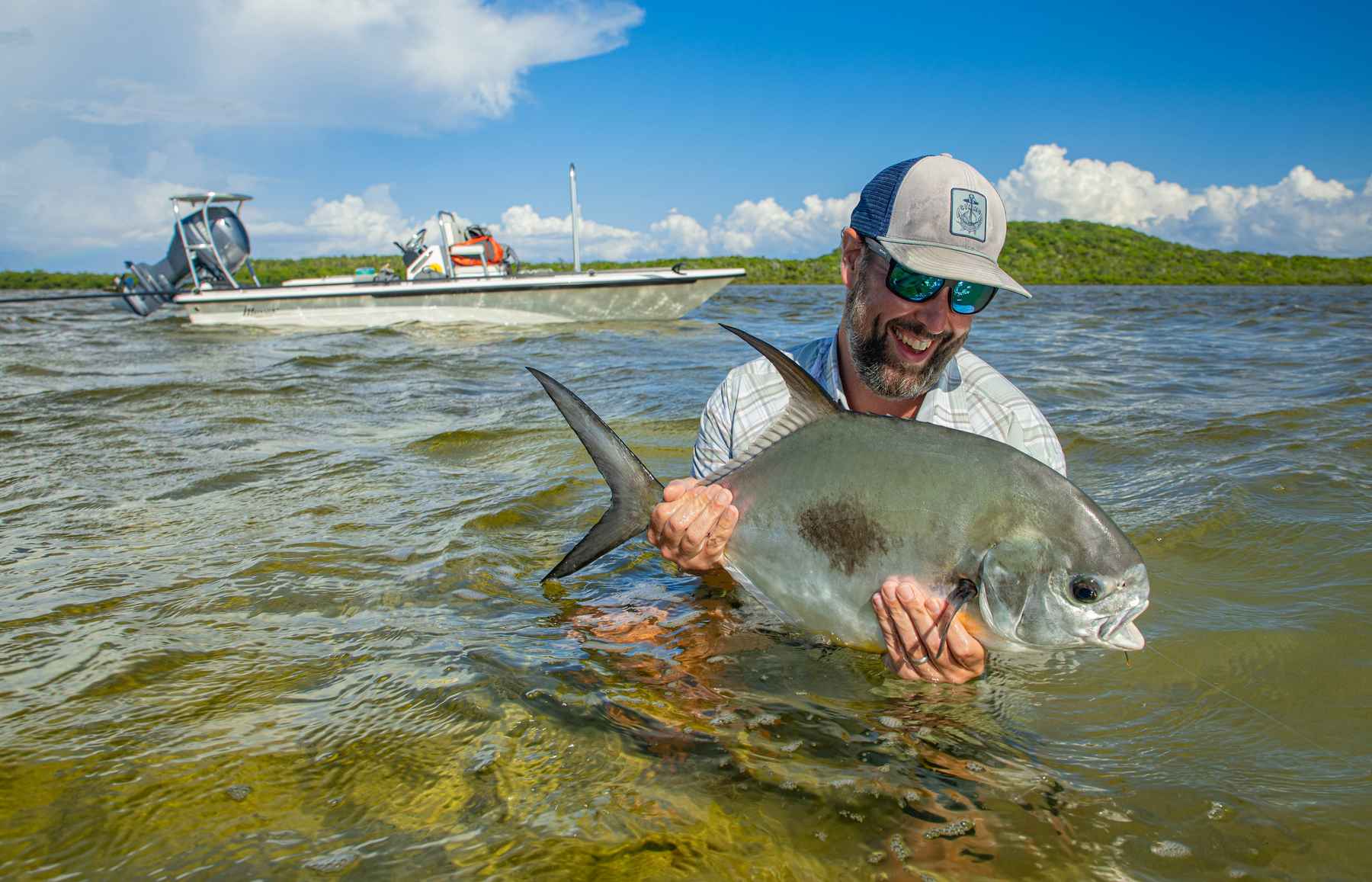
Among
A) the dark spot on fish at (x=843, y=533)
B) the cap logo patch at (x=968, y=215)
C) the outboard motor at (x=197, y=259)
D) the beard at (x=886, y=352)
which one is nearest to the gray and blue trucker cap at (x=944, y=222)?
the cap logo patch at (x=968, y=215)

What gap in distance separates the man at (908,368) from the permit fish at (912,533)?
7 cm

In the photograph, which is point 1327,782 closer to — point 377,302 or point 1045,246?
point 377,302

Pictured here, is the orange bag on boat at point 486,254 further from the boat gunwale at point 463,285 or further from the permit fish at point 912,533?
the permit fish at point 912,533

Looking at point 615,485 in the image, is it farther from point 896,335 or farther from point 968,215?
point 968,215

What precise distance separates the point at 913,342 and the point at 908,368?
91 mm

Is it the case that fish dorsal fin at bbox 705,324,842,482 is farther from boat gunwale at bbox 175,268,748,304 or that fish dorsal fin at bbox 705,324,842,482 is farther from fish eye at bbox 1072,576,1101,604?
boat gunwale at bbox 175,268,748,304

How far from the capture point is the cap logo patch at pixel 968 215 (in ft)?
8.65

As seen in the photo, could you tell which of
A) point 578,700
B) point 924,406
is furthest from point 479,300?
point 578,700

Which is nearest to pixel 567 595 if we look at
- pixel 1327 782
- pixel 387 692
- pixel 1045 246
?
pixel 387 692

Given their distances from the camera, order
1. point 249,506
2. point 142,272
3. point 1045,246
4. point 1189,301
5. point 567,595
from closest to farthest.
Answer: point 567,595 < point 249,506 < point 142,272 < point 1189,301 < point 1045,246

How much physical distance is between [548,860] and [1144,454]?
5416mm

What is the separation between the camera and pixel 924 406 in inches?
118

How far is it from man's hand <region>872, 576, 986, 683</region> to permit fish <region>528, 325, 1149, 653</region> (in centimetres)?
3

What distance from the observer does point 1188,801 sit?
6.85 ft
